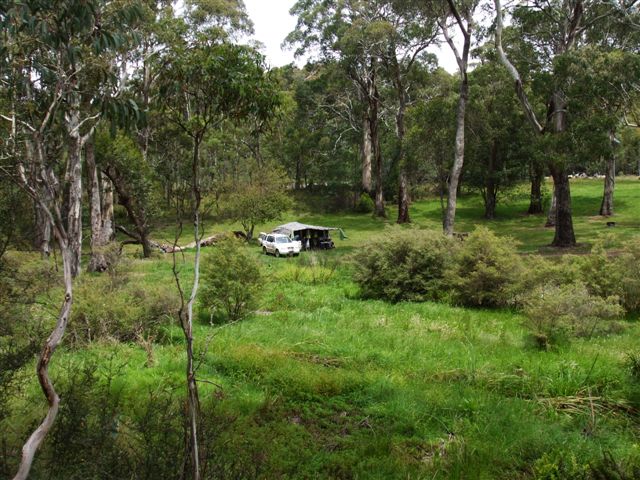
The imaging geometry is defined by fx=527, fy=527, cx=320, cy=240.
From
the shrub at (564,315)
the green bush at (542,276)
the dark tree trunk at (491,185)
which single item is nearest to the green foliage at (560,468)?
the shrub at (564,315)

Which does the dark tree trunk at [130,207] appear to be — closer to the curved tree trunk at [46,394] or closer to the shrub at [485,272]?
the shrub at [485,272]

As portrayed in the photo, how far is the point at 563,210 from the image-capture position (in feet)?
76.2

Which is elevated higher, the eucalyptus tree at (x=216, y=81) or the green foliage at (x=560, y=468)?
the eucalyptus tree at (x=216, y=81)

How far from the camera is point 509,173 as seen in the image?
3878 cm

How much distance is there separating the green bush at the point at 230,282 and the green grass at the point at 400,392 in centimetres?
59

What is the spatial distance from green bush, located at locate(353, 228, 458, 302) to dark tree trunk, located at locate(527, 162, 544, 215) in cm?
2639

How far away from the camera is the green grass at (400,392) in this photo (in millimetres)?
5531

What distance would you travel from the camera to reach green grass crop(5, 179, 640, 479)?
5531 mm

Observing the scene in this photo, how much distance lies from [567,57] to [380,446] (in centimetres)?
1904

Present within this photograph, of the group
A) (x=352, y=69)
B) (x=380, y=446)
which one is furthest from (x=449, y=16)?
(x=380, y=446)

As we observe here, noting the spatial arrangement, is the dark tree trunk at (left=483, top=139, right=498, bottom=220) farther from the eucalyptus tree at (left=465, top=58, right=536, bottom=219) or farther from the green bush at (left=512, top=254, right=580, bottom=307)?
the green bush at (left=512, top=254, right=580, bottom=307)

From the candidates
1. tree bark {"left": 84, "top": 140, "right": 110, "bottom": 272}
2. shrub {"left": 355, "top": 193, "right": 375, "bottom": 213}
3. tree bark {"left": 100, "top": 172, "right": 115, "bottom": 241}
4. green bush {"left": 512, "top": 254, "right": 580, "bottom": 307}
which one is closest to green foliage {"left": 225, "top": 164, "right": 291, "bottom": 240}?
tree bark {"left": 100, "top": 172, "right": 115, "bottom": 241}

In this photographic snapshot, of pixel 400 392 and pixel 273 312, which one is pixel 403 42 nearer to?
pixel 273 312

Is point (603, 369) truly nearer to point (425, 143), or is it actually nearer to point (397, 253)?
point (397, 253)
